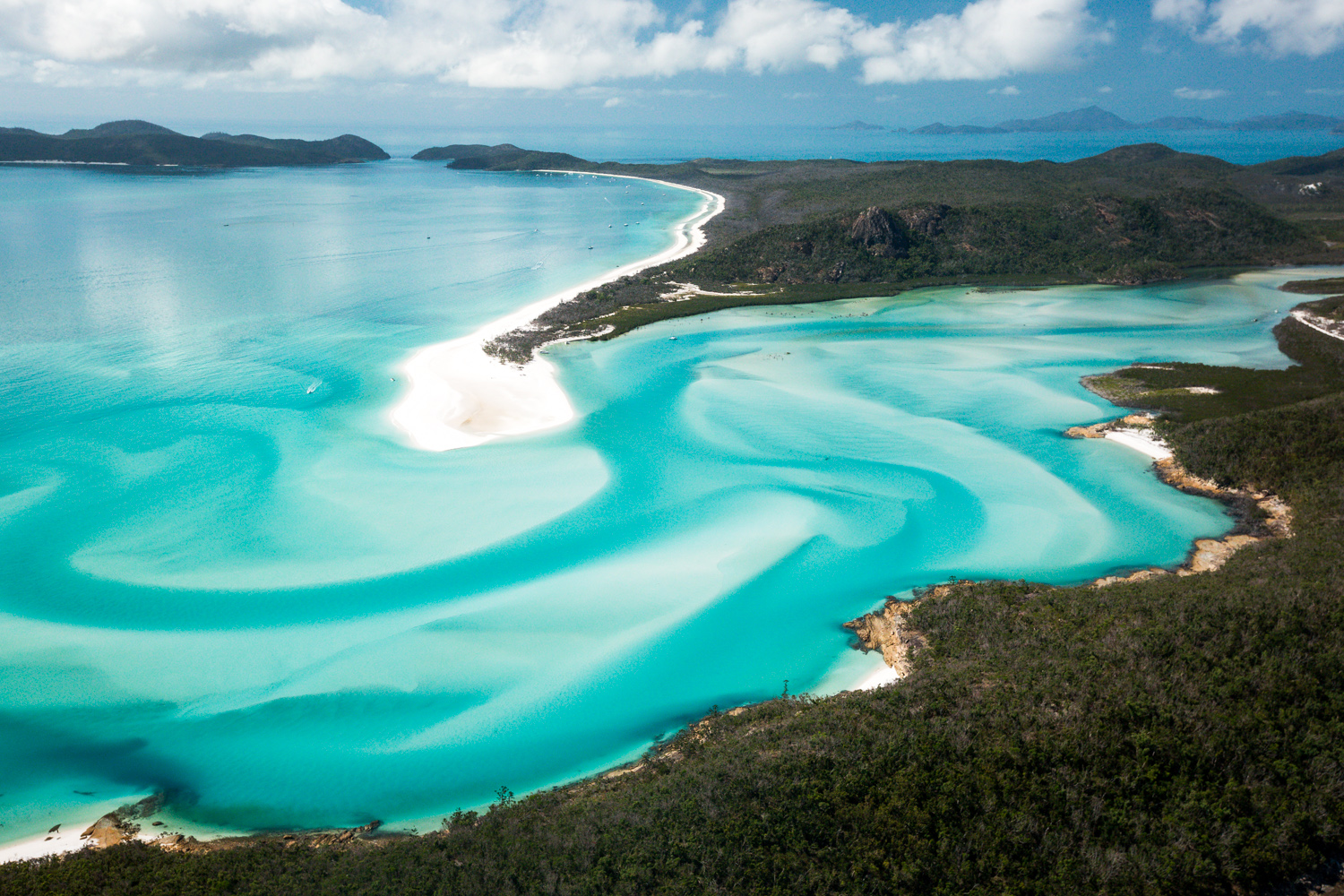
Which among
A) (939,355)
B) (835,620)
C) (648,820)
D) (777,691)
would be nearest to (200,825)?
(648,820)

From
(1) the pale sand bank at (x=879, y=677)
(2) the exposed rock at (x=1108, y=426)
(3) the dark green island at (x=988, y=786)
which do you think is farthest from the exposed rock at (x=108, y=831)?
(2) the exposed rock at (x=1108, y=426)

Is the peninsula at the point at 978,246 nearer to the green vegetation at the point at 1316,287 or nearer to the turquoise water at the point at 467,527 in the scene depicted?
the turquoise water at the point at 467,527

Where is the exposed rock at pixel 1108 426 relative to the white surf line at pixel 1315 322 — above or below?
below

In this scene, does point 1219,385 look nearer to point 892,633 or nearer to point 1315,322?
point 1315,322

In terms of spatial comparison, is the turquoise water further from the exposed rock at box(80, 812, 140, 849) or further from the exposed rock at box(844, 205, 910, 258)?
the exposed rock at box(844, 205, 910, 258)

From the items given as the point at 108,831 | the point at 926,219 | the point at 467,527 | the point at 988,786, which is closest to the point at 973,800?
the point at 988,786

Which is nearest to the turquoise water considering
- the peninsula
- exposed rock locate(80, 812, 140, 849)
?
exposed rock locate(80, 812, 140, 849)

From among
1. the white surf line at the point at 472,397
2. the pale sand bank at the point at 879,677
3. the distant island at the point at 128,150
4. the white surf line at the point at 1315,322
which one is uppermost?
the distant island at the point at 128,150
